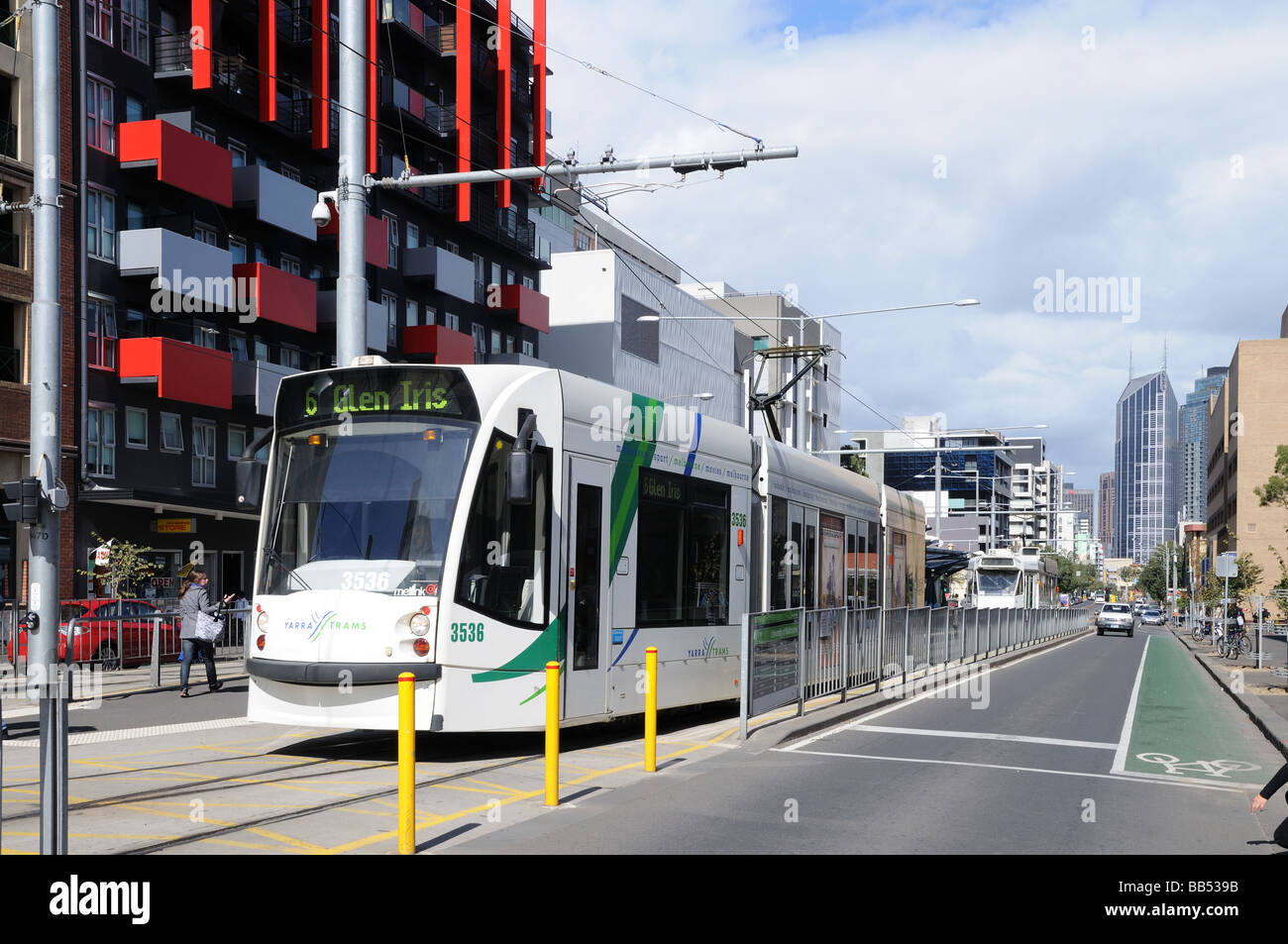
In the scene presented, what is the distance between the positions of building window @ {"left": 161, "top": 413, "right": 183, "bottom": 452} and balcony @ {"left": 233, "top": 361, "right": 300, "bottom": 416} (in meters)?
1.90

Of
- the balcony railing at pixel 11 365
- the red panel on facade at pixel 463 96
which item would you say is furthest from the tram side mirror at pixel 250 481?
the red panel on facade at pixel 463 96

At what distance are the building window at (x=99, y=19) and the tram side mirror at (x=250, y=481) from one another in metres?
25.6

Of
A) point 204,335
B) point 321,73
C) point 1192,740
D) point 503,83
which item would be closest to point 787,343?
point 503,83

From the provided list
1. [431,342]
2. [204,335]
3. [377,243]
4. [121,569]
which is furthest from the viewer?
[431,342]

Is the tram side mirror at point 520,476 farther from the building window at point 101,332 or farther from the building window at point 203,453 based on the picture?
the building window at point 203,453

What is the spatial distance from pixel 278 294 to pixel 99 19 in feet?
27.5

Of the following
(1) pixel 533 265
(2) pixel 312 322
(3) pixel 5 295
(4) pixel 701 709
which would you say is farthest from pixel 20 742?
(1) pixel 533 265

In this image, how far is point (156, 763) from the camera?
36.5 ft

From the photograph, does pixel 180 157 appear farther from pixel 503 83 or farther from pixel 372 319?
pixel 503 83

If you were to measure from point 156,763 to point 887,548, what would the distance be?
584 inches

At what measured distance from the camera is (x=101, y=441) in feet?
106

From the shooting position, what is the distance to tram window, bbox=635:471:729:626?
13172 mm

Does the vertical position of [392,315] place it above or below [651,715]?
above
